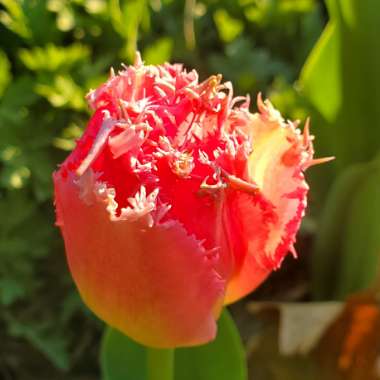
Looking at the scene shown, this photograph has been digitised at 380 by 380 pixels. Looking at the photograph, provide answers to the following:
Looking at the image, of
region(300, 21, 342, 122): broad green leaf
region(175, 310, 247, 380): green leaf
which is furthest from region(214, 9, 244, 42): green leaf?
region(175, 310, 247, 380): green leaf

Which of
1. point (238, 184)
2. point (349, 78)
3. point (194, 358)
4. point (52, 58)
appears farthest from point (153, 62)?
point (238, 184)

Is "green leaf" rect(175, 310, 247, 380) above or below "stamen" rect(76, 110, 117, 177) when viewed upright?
below

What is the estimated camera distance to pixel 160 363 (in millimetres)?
669

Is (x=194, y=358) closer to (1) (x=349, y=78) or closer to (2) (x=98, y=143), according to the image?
(2) (x=98, y=143)

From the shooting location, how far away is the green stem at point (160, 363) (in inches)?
26.3

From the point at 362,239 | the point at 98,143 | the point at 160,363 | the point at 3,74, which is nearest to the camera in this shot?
the point at 98,143

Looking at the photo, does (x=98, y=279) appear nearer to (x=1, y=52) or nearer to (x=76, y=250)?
(x=76, y=250)

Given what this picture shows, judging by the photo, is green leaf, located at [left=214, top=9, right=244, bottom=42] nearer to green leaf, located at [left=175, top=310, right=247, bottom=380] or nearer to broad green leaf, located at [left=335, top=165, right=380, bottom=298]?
broad green leaf, located at [left=335, top=165, right=380, bottom=298]

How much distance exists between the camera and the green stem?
667 millimetres

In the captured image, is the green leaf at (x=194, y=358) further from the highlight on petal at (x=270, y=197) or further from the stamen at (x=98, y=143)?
the stamen at (x=98, y=143)

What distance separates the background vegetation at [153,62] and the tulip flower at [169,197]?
0.44m

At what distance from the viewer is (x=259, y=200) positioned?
615 millimetres

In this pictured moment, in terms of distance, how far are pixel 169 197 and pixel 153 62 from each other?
51cm

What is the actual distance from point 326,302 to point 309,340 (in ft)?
0.17
